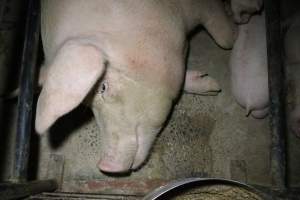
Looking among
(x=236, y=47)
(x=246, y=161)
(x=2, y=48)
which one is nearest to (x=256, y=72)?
(x=236, y=47)

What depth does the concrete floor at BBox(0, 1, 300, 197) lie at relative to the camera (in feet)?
5.26

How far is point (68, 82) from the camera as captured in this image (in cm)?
107

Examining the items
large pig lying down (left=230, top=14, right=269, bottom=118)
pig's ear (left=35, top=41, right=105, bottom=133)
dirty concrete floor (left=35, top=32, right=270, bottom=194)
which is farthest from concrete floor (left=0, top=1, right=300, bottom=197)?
pig's ear (left=35, top=41, right=105, bottom=133)

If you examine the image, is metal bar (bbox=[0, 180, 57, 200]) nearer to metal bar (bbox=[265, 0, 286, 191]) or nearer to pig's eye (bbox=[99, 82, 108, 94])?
pig's eye (bbox=[99, 82, 108, 94])

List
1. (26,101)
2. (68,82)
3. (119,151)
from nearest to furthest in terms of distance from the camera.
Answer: (68,82)
(26,101)
(119,151)

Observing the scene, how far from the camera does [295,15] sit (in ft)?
5.13

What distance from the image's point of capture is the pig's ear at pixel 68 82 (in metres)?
1.06

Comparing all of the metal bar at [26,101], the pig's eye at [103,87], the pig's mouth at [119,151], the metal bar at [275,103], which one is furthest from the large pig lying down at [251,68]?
the metal bar at [26,101]

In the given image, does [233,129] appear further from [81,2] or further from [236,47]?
[81,2]

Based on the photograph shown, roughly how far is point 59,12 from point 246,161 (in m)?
1.03

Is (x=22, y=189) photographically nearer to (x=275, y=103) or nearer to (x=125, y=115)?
(x=125, y=115)

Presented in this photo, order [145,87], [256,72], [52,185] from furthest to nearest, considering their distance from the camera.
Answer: [256,72] → [52,185] → [145,87]

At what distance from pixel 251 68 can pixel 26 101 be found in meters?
0.93

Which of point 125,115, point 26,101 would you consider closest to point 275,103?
point 125,115
